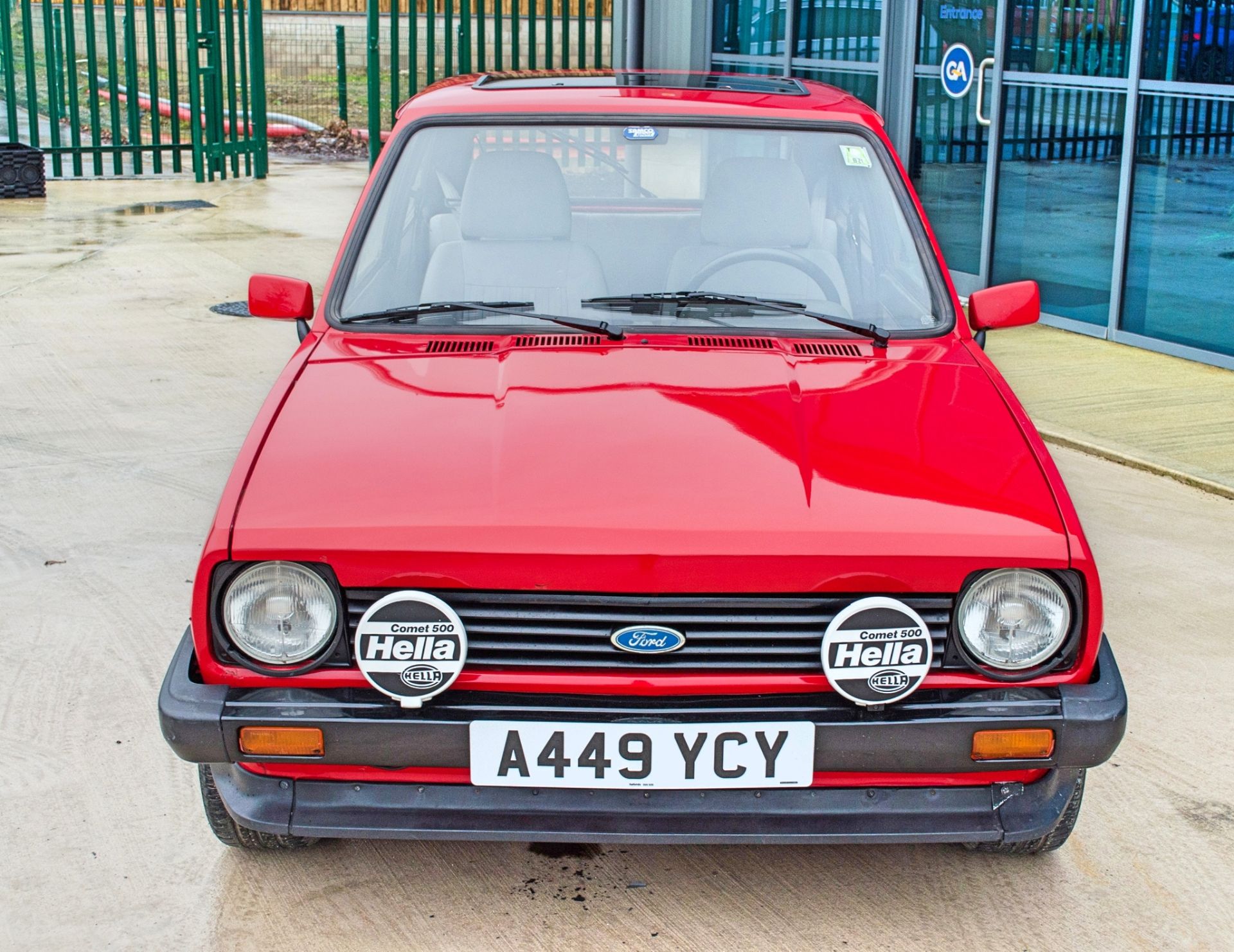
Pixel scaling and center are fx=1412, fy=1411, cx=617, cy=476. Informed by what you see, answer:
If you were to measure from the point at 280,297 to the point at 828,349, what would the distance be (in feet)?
4.72

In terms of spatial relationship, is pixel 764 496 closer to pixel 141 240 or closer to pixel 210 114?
pixel 141 240

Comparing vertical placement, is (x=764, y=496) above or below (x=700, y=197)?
below

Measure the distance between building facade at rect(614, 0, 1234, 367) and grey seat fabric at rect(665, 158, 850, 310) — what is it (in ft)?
16.5

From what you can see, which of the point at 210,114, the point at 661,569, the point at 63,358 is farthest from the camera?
the point at 210,114

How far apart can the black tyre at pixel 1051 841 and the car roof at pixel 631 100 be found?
1869 millimetres

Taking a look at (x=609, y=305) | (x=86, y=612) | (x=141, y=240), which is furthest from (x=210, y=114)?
(x=609, y=305)

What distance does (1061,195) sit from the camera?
30.1ft

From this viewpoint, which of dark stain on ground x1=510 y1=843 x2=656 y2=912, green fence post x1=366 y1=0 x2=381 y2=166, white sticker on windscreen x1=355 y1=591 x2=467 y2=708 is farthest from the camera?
green fence post x1=366 y1=0 x2=381 y2=166

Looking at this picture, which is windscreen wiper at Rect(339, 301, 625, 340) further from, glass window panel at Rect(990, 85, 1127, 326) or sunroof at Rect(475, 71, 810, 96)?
glass window panel at Rect(990, 85, 1127, 326)

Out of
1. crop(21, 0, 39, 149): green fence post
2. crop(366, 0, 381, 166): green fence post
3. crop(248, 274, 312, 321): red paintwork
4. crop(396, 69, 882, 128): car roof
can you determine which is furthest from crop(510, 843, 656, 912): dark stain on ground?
crop(21, 0, 39, 149): green fence post

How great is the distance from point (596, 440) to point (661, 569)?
40cm

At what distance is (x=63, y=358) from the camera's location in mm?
7832

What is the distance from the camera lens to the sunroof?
4.00 metres

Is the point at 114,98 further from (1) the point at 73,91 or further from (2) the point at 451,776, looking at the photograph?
(2) the point at 451,776
